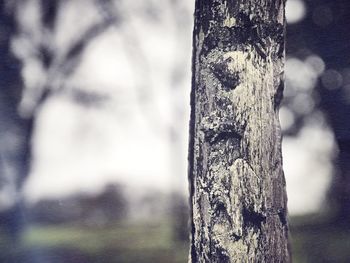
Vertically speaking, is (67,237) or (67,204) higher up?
(67,204)

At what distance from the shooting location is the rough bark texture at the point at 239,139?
1570mm

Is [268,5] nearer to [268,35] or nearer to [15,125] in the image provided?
[268,35]

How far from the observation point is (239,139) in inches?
63.0

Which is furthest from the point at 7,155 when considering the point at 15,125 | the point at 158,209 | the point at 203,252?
the point at 203,252

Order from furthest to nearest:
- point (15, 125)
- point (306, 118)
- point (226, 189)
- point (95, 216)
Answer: point (95, 216), point (15, 125), point (306, 118), point (226, 189)

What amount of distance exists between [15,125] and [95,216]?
5.74 feet

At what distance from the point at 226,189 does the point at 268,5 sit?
749 mm

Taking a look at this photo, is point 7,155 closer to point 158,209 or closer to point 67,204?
point 67,204

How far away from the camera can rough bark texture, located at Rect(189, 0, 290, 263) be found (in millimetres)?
1570

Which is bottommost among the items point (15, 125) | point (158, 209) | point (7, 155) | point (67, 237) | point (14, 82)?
point (67, 237)

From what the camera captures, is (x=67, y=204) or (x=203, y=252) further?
(x=67, y=204)

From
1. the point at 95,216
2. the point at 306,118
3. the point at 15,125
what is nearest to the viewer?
the point at 306,118

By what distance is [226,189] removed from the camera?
1.58m

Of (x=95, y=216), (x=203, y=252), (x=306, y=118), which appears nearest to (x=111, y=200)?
(x=95, y=216)
